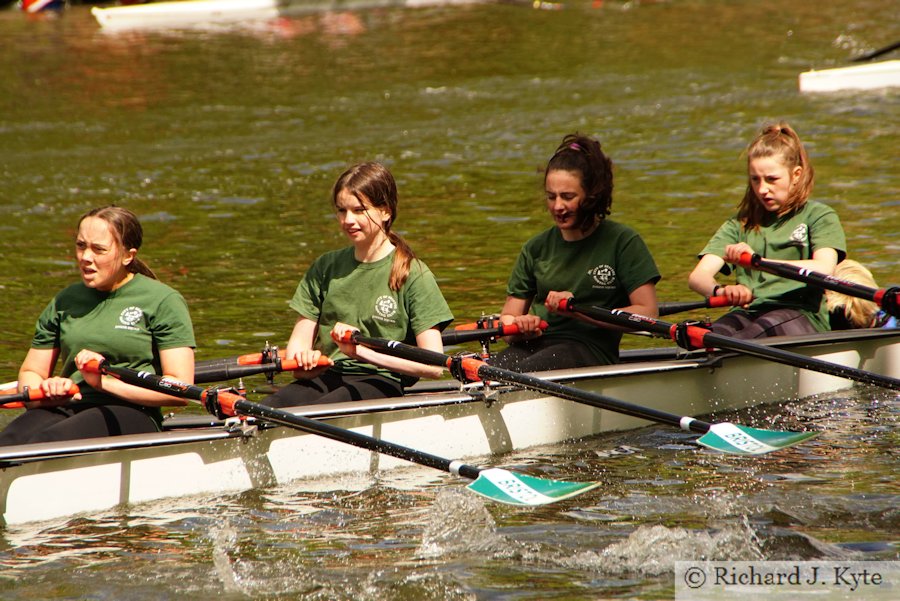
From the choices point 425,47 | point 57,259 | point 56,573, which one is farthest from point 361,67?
point 56,573

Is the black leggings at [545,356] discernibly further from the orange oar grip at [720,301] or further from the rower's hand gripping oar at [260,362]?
the orange oar grip at [720,301]

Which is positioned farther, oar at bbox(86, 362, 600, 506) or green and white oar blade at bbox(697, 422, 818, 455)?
green and white oar blade at bbox(697, 422, 818, 455)

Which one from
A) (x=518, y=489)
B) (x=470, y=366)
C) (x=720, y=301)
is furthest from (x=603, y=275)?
(x=518, y=489)

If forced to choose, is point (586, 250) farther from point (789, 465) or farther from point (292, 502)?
point (292, 502)

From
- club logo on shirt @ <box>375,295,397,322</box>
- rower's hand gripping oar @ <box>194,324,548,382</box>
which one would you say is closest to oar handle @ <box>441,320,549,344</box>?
rower's hand gripping oar @ <box>194,324,548,382</box>

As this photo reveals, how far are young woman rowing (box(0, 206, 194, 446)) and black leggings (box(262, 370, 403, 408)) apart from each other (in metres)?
0.55

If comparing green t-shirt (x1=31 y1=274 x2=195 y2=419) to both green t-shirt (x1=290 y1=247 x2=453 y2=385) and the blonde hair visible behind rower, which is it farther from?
the blonde hair visible behind rower

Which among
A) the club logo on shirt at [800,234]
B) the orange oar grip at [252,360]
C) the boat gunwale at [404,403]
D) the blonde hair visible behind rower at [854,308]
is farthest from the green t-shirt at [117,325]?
the blonde hair visible behind rower at [854,308]

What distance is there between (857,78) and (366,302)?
46.3 ft

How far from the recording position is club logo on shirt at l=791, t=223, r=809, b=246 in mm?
7152

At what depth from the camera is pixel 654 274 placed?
21.6 ft

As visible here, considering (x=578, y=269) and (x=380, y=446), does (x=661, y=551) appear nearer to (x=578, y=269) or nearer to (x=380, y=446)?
(x=380, y=446)

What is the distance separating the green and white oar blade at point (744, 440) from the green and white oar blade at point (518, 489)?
0.74 metres

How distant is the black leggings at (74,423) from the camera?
17.9 ft
